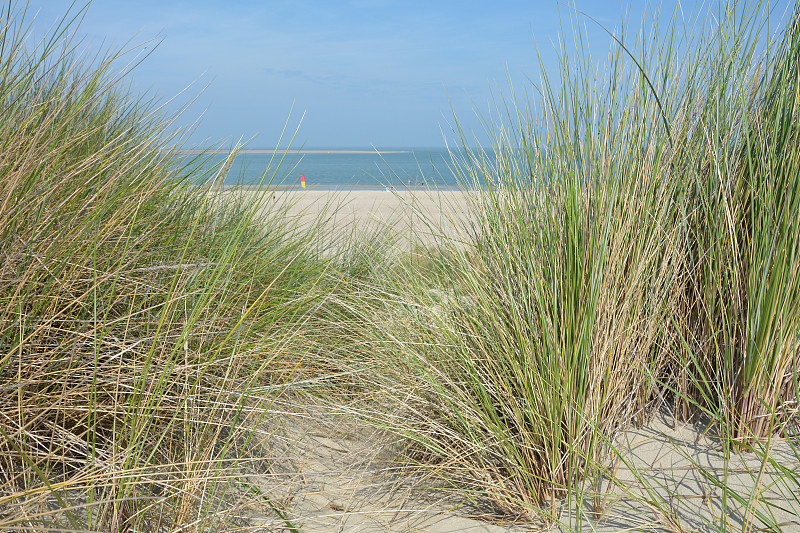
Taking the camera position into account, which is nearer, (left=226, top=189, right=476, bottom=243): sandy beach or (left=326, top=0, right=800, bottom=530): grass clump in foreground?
(left=326, top=0, right=800, bottom=530): grass clump in foreground

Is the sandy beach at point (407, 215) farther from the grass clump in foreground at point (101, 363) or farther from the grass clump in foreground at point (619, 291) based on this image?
the grass clump in foreground at point (101, 363)

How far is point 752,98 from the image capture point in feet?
5.77

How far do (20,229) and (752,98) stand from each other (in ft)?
7.06

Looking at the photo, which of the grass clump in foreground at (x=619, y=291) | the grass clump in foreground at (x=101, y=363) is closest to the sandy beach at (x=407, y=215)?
the grass clump in foreground at (x=619, y=291)

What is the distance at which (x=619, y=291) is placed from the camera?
1.53 m

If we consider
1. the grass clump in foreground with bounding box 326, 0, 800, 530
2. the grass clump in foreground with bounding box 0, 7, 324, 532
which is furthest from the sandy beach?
the grass clump in foreground with bounding box 0, 7, 324, 532

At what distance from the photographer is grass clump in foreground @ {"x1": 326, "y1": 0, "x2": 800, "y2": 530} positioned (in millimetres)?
1399

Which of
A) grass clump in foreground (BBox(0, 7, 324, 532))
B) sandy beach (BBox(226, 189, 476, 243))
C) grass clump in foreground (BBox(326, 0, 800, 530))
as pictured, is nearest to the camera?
grass clump in foreground (BBox(0, 7, 324, 532))

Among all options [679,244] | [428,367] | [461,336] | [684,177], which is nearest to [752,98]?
[684,177]

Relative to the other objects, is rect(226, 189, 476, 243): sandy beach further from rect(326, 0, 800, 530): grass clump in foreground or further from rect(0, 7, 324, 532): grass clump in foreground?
rect(0, 7, 324, 532): grass clump in foreground

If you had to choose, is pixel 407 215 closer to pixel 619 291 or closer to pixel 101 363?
pixel 619 291

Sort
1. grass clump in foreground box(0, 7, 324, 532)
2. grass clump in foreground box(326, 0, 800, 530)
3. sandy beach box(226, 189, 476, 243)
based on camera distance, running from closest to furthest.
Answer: grass clump in foreground box(0, 7, 324, 532) → grass clump in foreground box(326, 0, 800, 530) → sandy beach box(226, 189, 476, 243)

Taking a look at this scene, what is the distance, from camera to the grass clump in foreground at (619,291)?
140 cm

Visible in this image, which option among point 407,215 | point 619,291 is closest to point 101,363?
point 619,291
